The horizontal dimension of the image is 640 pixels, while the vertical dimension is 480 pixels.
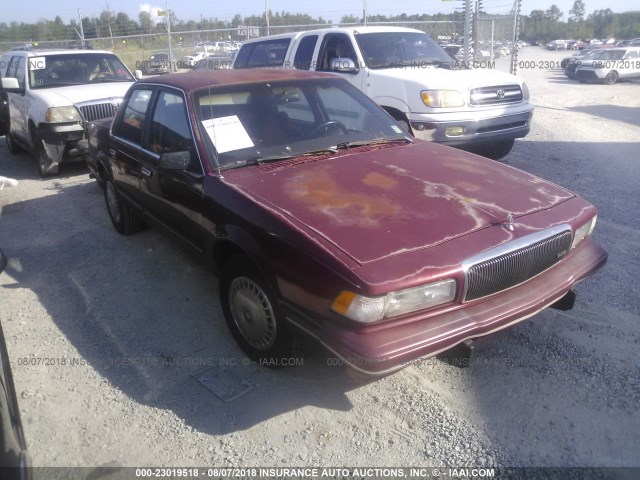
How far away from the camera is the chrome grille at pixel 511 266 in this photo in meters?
2.60

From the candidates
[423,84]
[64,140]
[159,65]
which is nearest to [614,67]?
[159,65]

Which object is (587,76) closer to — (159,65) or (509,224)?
(159,65)

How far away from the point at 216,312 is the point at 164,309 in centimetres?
42

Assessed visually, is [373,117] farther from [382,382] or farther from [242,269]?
[382,382]

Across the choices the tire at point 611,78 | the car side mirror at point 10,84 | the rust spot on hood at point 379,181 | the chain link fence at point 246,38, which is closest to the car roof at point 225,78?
the rust spot on hood at point 379,181

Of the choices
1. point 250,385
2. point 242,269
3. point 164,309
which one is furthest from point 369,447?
point 164,309

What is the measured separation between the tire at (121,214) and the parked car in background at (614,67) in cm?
2300

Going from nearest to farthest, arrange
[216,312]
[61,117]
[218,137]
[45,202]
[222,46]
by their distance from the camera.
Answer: [218,137], [216,312], [45,202], [61,117], [222,46]

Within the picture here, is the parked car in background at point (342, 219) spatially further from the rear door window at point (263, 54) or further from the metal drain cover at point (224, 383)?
the rear door window at point (263, 54)

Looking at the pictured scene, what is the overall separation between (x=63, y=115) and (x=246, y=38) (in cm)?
1282

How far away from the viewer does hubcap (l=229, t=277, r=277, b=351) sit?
3031 millimetres

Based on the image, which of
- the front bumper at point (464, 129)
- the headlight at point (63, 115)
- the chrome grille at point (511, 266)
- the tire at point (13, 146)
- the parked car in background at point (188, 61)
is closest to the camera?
the chrome grille at point (511, 266)

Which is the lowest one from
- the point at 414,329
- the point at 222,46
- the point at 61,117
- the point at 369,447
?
the point at 369,447

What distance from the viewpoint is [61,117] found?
750cm
